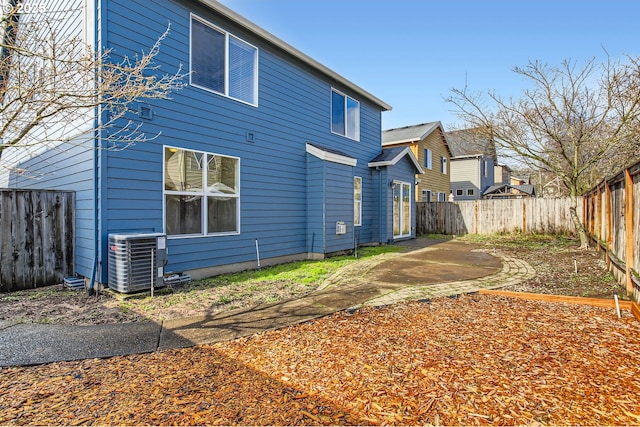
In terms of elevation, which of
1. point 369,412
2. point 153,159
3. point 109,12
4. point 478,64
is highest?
point 478,64

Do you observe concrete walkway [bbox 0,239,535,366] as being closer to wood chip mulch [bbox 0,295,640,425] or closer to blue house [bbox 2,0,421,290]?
wood chip mulch [bbox 0,295,640,425]

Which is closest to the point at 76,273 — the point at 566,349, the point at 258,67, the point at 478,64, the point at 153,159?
the point at 153,159

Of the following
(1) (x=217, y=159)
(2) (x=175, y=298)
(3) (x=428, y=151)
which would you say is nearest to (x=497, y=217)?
(3) (x=428, y=151)

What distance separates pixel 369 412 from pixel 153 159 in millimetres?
5283

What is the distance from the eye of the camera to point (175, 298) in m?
5.02

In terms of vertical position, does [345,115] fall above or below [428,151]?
below

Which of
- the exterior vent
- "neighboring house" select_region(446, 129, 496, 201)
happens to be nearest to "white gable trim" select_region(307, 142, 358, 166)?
the exterior vent

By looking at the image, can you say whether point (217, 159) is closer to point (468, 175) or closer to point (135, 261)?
point (135, 261)

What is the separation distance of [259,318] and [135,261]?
7.58 feet

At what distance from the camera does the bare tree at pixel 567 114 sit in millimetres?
9211

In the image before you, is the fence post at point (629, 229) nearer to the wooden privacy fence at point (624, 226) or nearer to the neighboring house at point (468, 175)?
the wooden privacy fence at point (624, 226)

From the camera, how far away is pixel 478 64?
11.7 metres

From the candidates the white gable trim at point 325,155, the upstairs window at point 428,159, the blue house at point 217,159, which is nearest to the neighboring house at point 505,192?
the upstairs window at point 428,159

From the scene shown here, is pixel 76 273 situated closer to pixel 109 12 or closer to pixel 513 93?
pixel 109 12
